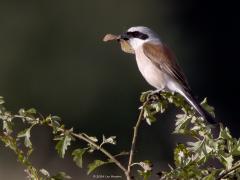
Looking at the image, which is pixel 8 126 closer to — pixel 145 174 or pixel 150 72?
pixel 145 174

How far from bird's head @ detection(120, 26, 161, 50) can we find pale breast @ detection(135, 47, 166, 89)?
0.07m

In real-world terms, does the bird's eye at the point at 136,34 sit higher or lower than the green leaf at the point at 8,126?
lower

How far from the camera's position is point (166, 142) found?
17.9 m

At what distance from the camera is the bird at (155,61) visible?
14.3ft

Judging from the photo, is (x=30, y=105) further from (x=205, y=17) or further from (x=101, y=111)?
(x=205, y=17)

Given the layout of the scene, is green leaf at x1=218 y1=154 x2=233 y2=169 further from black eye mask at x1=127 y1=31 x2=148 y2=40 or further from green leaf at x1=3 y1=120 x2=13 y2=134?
black eye mask at x1=127 y1=31 x2=148 y2=40

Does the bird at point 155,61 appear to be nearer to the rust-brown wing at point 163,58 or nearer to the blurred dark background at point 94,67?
the rust-brown wing at point 163,58

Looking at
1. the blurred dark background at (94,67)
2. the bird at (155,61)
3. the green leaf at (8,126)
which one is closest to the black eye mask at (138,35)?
the bird at (155,61)

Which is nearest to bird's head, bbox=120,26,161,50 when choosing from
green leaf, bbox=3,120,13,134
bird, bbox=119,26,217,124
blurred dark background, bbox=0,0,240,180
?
bird, bbox=119,26,217,124

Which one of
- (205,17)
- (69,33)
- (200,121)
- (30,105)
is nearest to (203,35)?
(205,17)

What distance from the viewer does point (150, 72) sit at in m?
4.60

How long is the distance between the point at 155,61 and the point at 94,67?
13.8 m

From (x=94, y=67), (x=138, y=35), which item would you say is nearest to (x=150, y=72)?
(x=138, y=35)

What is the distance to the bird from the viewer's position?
4.37 m
